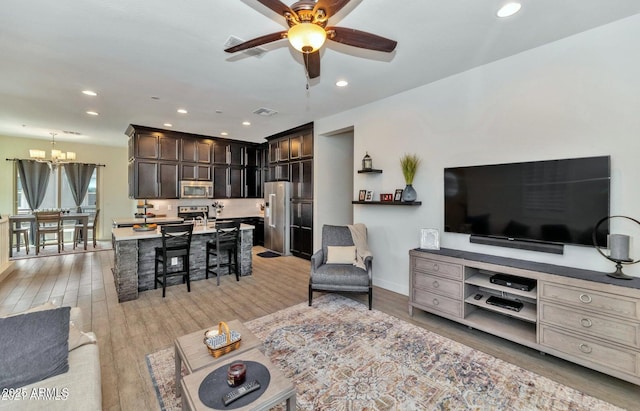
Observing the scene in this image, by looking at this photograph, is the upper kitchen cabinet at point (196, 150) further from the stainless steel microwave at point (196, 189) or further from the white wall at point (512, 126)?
the white wall at point (512, 126)

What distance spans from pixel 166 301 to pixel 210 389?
2.79 meters

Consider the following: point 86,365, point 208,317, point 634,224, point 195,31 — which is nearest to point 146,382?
point 86,365

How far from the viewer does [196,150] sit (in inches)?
267

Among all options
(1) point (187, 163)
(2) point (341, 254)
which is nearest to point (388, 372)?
(2) point (341, 254)

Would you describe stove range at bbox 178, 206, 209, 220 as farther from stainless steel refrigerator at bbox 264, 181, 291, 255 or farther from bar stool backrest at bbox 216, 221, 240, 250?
bar stool backrest at bbox 216, 221, 240, 250

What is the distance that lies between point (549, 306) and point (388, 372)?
1510 millimetres

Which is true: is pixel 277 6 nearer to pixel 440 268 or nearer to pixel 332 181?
pixel 440 268

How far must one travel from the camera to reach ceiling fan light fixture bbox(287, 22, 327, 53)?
1806mm

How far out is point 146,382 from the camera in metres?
2.16

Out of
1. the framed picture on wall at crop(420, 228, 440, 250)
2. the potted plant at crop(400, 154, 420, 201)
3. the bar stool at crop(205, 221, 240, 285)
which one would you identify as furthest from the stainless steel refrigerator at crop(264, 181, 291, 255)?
the framed picture on wall at crop(420, 228, 440, 250)

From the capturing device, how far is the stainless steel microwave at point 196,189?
21.5ft

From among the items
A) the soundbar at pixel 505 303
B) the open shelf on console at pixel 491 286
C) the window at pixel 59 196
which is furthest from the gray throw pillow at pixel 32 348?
the window at pixel 59 196

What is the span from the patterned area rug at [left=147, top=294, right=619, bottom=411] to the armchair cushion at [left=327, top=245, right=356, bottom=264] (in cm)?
92

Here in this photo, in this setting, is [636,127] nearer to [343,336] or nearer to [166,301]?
[343,336]
